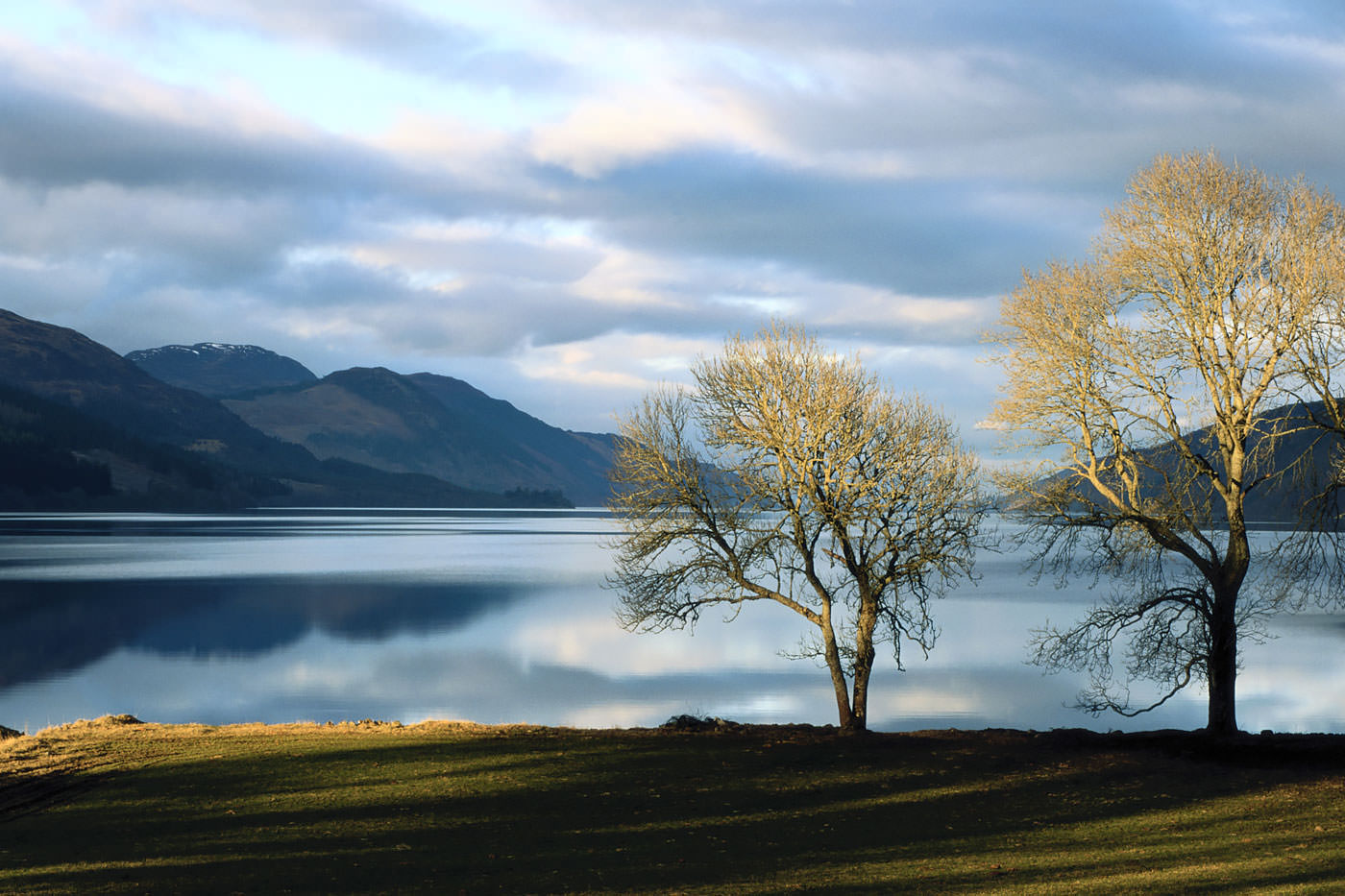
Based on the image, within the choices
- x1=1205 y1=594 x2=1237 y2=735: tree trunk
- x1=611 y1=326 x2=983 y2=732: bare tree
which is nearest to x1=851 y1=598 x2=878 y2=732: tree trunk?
x1=611 y1=326 x2=983 y2=732: bare tree

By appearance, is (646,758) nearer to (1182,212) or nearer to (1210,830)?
(1210,830)

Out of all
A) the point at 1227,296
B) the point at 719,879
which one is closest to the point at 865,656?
the point at 1227,296

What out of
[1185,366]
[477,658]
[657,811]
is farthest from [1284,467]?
[477,658]

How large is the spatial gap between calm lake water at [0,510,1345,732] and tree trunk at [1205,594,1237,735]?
428 inches

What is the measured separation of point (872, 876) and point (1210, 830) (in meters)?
5.60

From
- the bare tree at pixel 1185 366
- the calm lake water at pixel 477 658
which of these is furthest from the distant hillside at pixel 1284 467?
the calm lake water at pixel 477 658

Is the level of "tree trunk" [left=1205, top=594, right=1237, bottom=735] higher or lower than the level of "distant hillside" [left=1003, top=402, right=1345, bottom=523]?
lower

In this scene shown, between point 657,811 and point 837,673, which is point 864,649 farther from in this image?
point 657,811

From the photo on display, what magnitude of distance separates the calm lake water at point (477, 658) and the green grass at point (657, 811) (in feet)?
33.5

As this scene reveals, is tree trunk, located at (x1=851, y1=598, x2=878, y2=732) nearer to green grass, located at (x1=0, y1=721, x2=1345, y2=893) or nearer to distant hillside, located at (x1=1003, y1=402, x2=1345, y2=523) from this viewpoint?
green grass, located at (x1=0, y1=721, x2=1345, y2=893)

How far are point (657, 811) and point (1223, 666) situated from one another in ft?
48.3

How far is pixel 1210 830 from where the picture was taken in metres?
14.9

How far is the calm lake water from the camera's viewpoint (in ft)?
125

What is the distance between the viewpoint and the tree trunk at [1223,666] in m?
24.1
